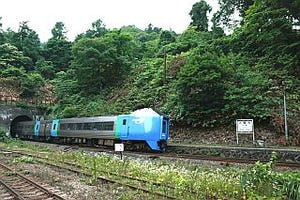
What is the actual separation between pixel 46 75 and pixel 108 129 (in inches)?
1613

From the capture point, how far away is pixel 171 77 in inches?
1314

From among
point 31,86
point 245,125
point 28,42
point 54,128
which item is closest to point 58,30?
point 28,42

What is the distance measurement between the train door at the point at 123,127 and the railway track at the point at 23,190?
410 inches

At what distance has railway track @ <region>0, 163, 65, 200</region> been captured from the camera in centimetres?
839

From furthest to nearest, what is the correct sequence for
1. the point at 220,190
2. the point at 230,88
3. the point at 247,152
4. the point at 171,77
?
the point at 171,77, the point at 230,88, the point at 247,152, the point at 220,190

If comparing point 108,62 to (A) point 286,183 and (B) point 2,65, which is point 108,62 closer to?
(B) point 2,65

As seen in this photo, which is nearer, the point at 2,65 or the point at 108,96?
the point at 108,96

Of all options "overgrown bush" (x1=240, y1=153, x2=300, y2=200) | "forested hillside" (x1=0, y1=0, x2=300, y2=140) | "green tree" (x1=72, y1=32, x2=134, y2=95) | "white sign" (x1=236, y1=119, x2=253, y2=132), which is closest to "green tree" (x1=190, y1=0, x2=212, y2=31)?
"forested hillside" (x1=0, y1=0, x2=300, y2=140)

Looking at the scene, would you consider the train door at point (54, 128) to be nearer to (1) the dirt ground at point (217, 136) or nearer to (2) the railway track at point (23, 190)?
(1) the dirt ground at point (217, 136)

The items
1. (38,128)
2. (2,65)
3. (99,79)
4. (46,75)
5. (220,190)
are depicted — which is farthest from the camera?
(46,75)

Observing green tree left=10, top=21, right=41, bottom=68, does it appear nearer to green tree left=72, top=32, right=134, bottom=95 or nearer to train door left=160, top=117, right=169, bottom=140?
green tree left=72, top=32, right=134, bottom=95

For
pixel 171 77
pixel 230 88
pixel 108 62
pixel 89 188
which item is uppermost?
pixel 108 62

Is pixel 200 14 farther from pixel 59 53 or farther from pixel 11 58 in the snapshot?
pixel 11 58

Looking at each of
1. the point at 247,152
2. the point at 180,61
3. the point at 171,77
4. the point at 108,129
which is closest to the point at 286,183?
the point at 247,152
